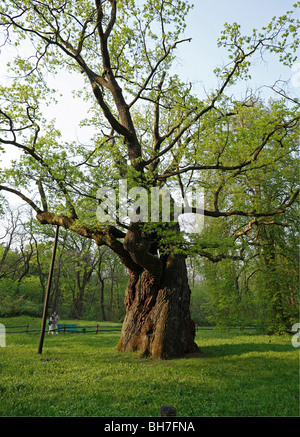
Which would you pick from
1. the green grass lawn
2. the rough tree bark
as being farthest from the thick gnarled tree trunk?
the green grass lawn

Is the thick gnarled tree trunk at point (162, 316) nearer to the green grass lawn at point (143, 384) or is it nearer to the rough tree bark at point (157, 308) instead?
the rough tree bark at point (157, 308)

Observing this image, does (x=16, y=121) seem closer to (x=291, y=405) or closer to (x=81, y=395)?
(x=81, y=395)

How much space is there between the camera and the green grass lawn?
5836 mm

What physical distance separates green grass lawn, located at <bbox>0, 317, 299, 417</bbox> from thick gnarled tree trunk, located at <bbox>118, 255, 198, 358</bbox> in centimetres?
67

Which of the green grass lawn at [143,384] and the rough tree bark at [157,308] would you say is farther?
the rough tree bark at [157,308]

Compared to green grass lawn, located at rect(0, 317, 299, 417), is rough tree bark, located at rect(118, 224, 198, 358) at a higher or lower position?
higher

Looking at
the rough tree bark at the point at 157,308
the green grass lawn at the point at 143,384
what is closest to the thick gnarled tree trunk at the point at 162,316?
the rough tree bark at the point at 157,308

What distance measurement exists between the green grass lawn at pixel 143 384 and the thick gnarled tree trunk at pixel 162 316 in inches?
26.4

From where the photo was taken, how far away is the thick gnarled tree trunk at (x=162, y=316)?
11.2 m

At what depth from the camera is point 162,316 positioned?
11391 millimetres

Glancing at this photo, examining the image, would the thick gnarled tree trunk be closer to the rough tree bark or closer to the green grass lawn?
the rough tree bark

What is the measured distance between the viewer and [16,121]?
12656 millimetres

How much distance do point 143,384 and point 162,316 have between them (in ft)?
12.8

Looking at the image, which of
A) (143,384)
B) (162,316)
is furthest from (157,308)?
(143,384)
